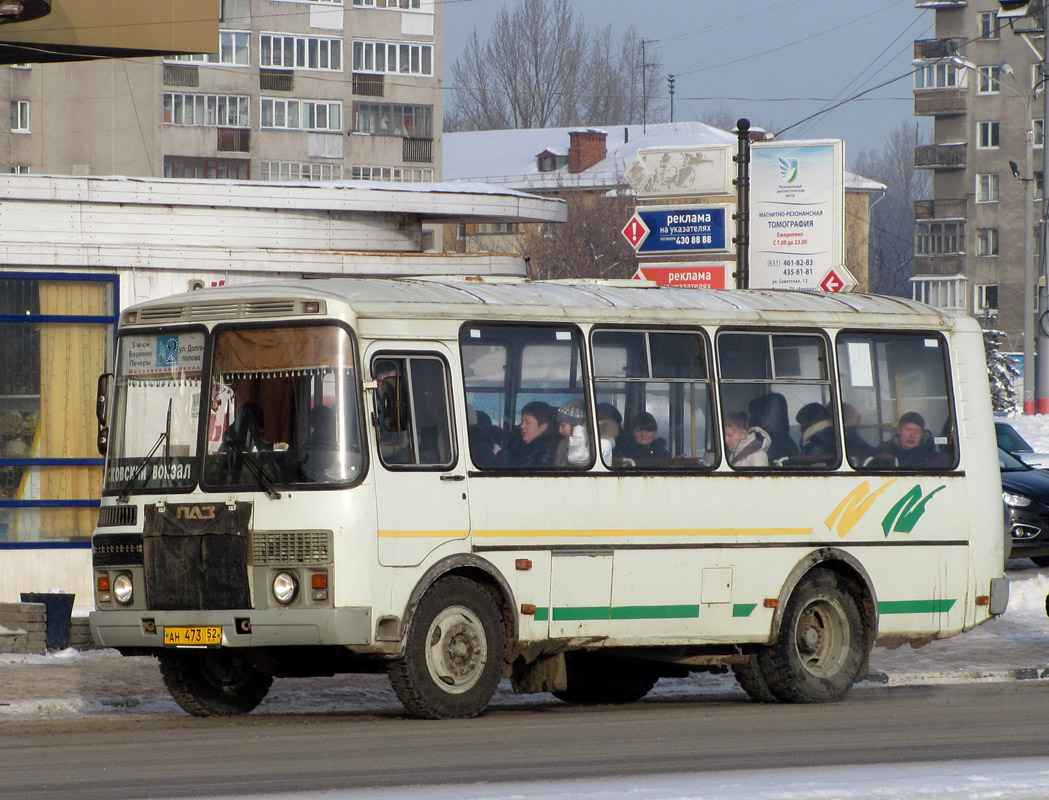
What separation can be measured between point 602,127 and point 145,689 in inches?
4052

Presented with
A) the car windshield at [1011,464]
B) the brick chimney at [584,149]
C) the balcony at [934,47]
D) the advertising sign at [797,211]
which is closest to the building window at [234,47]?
the brick chimney at [584,149]

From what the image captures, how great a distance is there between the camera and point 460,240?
107125 millimetres

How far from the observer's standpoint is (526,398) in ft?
40.0

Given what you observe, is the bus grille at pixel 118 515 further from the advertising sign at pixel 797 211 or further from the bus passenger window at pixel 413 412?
the advertising sign at pixel 797 211

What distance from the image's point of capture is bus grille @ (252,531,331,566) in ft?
36.2

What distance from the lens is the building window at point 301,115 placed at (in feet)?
269

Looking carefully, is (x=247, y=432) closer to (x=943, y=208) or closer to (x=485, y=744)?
(x=485, y=744)

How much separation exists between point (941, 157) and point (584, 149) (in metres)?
19.0

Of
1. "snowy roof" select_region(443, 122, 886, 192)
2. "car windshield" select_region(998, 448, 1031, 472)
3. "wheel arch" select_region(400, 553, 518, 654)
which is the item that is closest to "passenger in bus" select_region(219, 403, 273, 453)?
"wheel arch" select_region(400, 553, 518, 654)

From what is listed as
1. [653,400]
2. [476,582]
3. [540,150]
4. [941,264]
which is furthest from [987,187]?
[476,582]

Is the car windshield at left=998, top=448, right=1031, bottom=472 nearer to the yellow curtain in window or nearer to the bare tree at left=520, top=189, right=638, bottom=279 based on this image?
the yellow curtain in window

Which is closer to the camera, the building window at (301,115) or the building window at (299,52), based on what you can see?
the building window at (299,52)

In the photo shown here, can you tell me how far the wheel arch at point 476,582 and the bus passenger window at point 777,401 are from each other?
203 centimetres

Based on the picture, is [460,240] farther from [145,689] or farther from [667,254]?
[145,689]
